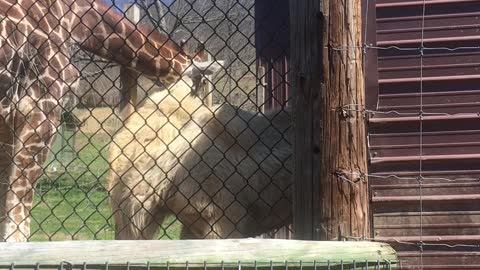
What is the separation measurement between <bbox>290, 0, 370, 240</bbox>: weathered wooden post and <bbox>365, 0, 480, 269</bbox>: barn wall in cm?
62

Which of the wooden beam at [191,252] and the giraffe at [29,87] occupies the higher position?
the giraffe at [29,87]

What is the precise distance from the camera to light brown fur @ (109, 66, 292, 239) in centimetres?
509

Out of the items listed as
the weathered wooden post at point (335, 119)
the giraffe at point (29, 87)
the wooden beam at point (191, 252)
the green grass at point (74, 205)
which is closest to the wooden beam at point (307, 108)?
the weathered wooden post at point (335, 119)

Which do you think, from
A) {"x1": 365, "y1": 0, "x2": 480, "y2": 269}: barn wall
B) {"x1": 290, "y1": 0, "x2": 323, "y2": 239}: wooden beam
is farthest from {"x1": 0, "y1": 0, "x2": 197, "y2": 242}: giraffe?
{"x1": 290, "y1": 0, "x2": 323, "y2": 239}: wooden beam

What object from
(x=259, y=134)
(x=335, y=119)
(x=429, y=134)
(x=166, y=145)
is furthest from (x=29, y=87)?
(x=335, y=119)

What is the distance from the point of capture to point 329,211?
2840mm

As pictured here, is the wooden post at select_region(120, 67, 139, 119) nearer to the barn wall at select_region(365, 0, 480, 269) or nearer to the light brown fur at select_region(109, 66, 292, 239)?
the light brown fur at select_region(109, 66, 292, 239)

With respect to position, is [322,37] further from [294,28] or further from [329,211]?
[329,211]

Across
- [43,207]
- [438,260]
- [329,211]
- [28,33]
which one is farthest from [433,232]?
[43,207]

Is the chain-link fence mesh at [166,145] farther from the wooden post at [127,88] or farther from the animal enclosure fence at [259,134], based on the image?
the wooden post at [127,88]

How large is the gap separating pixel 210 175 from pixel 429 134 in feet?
5.54

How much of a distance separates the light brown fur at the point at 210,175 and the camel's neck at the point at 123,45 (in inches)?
88.4

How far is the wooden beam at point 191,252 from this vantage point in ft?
8.86

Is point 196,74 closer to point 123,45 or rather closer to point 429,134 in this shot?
point 123,45
